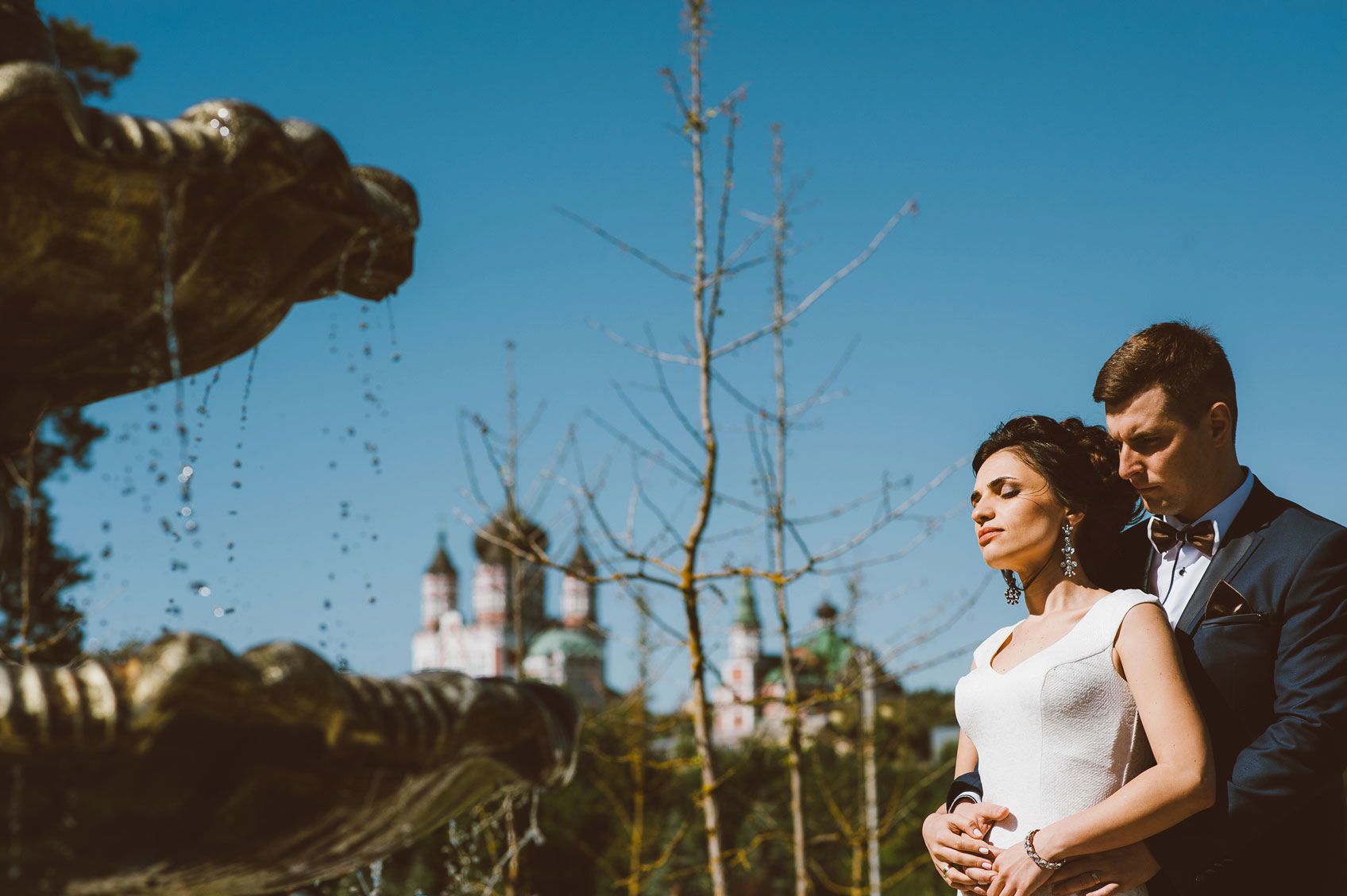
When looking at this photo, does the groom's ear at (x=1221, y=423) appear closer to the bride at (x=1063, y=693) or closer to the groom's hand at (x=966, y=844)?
the bride at (x=1063, y=693)

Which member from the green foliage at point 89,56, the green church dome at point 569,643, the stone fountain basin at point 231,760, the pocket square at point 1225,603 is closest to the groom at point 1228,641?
the pocket square at point 1225,603

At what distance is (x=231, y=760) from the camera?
2.13 meters

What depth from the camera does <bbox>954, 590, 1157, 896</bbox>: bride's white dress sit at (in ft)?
8.87

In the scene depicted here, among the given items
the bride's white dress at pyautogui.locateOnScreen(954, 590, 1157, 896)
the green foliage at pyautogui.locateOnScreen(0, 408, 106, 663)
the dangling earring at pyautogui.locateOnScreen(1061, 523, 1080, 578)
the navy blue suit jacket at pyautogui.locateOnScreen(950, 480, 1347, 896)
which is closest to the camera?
the navy blue suit jacket at pyautogui.locateOnScreen(950, 480, 1347, 896)

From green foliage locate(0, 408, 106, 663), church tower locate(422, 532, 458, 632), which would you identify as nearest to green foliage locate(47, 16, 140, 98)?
green foliage locate(0, 408, 106, 663)

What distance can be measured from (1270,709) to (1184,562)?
0.39 m

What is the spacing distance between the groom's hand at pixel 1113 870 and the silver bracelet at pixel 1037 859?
32 mm

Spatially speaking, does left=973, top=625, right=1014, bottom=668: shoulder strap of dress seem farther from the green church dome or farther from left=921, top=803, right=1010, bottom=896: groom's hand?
the green church dome

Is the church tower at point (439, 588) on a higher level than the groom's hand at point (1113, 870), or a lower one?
higher

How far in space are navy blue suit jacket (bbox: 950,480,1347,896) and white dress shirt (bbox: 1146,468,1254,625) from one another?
44 mm

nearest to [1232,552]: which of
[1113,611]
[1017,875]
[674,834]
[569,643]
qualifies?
[1113,611]

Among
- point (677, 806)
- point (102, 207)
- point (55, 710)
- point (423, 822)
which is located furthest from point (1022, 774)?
point (677, 806)

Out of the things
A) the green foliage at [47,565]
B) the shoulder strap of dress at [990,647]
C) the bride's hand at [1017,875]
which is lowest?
the bride's hand at [1017,875]

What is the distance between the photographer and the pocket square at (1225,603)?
2.67 meters
